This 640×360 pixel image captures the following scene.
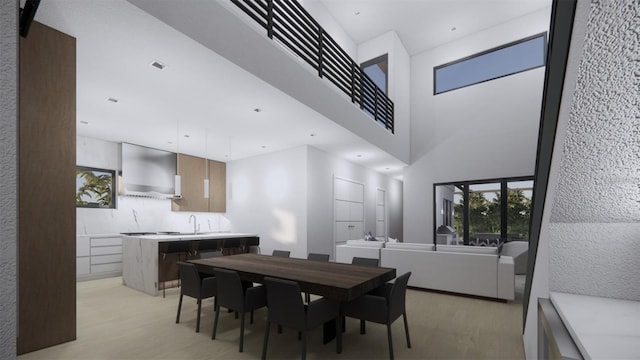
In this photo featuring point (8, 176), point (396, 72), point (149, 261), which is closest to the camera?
point (8, 176)

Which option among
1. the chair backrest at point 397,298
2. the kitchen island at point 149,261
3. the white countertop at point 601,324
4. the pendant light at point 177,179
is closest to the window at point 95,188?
the pendant light at point 177,179

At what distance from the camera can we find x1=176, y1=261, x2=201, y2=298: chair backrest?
350cm

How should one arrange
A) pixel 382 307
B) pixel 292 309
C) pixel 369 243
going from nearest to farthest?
pixel 292 309 < pixel 382 307 < pixel 369 243

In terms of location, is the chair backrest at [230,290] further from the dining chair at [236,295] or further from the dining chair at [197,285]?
the dining chair at [197,285]

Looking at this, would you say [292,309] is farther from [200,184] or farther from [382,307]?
[200,184]

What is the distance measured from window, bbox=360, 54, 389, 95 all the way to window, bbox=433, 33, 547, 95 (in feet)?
4.87

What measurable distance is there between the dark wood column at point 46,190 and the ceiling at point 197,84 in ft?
1.10

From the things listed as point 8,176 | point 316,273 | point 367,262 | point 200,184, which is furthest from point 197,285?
point 200,184

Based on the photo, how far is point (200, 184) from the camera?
800 centimetres

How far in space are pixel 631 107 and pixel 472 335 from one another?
10.4 ft

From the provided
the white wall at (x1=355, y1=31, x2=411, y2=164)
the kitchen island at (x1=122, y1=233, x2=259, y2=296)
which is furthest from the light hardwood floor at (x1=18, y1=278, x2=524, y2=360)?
the white wall at (x1=355, y1=31, x2=411, y2=164)

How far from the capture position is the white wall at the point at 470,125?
24.1ft

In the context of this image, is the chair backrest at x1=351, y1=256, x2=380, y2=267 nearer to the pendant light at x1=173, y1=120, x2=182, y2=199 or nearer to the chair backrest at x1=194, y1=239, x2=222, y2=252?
the chair backrest at x1=194, y1=239, x2=222, y2=252

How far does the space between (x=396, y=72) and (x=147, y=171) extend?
6.49m
